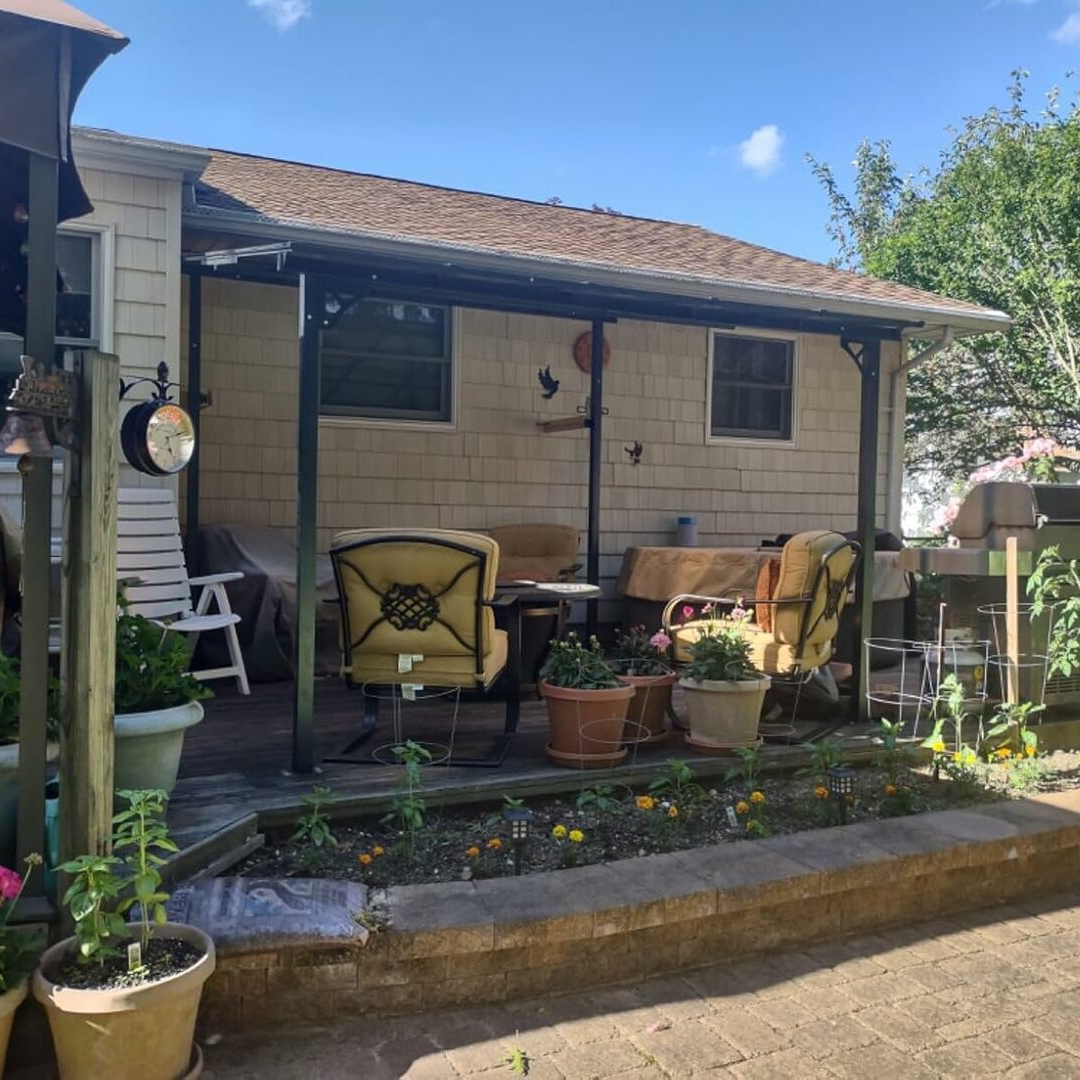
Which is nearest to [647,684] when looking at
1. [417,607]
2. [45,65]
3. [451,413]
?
[417,607]

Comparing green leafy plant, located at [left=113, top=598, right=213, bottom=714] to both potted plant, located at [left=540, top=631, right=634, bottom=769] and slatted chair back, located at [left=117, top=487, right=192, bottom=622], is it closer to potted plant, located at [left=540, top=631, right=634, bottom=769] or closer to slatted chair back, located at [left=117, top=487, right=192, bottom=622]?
potted plant, located at [left=540, top=631, right=634, bottom=769]

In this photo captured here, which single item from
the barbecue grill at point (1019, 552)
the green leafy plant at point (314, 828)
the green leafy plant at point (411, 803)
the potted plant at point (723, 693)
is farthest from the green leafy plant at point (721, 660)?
the green leafy plant at point (314, 828)

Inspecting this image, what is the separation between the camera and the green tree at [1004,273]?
41.5 ft

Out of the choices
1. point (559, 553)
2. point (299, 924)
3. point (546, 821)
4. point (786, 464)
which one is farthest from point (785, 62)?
point (299, 924)

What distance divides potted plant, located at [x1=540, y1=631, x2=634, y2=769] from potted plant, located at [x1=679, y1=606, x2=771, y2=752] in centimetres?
36

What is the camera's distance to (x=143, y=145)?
4.97 m

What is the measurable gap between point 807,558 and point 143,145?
154 inches

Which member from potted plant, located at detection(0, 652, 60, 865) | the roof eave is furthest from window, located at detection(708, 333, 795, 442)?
potted plant, located at detection(0, 652, 60, 865)

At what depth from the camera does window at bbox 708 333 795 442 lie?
809cm

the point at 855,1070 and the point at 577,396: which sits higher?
the point at 577,396

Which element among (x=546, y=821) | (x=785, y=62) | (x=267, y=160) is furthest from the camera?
(x=785, y=62)

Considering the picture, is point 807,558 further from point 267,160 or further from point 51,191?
point 267,160

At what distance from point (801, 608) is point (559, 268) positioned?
2.59 meters

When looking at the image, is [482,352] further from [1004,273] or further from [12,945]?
[1004,273]
